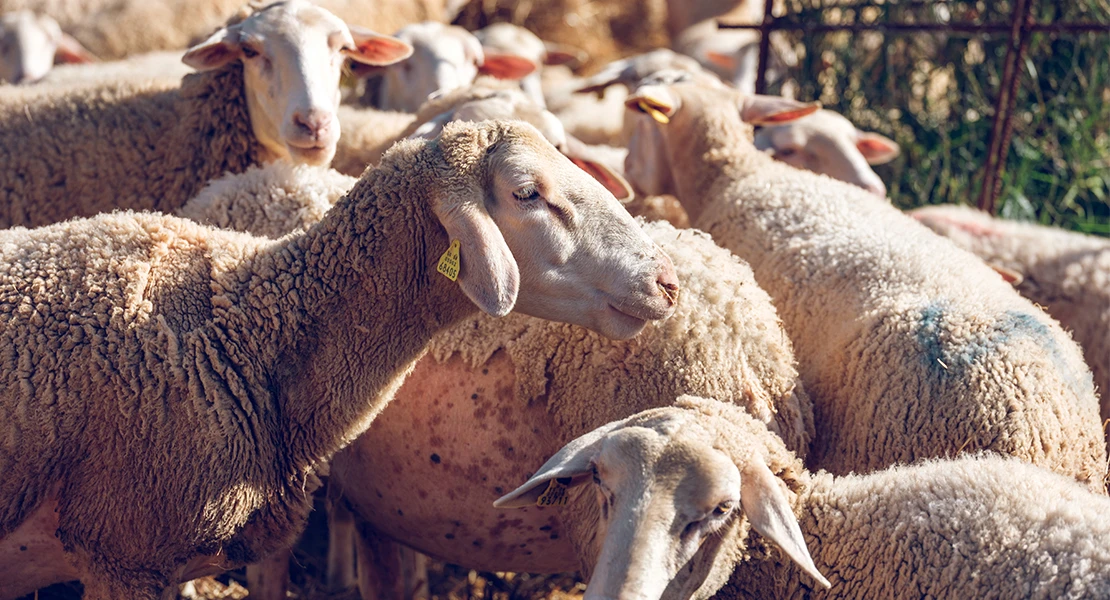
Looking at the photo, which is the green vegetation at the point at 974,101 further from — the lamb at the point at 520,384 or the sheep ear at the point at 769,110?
the lamb at the point at 520,384

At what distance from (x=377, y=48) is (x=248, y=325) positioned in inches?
95.1

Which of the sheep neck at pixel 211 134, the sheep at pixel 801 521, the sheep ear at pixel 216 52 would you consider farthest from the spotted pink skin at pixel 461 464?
the sheep ear at pixel 216 52

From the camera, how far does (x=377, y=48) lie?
4.98 meters

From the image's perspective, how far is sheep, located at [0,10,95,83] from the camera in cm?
659

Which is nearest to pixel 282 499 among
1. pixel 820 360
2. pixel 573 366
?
pixel 573 366

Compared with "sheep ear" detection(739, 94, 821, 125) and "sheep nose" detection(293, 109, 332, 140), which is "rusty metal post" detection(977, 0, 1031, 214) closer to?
"sheep ear" detection(739, 94, 821, 125)

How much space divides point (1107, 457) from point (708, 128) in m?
2.23

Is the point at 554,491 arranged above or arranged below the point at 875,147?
above

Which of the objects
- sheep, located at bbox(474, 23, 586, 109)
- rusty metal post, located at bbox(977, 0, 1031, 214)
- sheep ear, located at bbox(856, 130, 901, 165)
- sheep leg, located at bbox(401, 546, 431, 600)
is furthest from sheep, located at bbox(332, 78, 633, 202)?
rusty metal post, located at bbox(977, 0, 1031, 214)

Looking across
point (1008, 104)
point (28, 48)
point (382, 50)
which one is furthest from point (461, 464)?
point (28, 48)

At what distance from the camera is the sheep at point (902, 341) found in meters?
3.24

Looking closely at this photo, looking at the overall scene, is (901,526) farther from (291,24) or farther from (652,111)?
(291,24)

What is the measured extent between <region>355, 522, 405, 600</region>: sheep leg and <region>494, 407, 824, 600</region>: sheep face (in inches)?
55.4

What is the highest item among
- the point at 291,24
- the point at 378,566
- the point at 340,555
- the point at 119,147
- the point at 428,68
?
the point at 291,24
